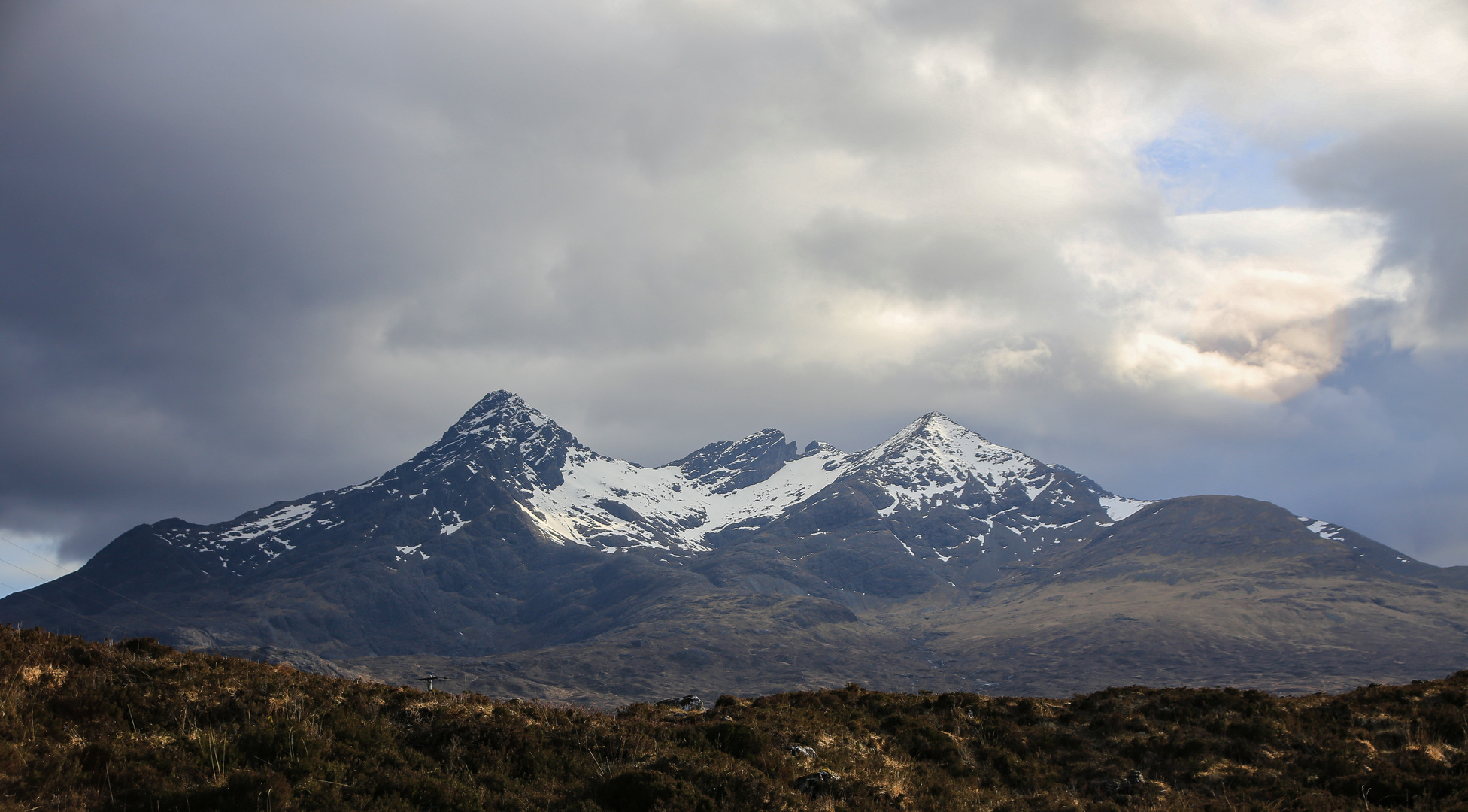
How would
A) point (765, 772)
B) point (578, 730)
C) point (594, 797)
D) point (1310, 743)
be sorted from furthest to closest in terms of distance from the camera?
1. point (1310, 743)
2. point (578, 730)
3. point (765, 772)
4. point (594, 797)

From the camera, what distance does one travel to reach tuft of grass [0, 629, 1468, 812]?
65.8ft

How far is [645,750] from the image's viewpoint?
25.3 metres

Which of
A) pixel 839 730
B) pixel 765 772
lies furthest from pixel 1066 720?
pixel 765 772

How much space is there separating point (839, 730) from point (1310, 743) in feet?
53.2

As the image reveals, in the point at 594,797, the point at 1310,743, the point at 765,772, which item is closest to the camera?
the point at 594,797

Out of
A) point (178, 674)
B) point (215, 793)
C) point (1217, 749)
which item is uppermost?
point (178, 674)

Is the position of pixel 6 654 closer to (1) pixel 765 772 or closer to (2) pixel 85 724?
(2) pixel 85 724

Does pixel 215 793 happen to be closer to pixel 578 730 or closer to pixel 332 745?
pixel 332 745

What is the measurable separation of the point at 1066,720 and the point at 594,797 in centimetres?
2154

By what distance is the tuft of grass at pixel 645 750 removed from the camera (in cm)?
2006

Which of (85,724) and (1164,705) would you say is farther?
(1164,705)

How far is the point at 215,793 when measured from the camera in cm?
1877

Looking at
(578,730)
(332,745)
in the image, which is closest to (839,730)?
(578,730)

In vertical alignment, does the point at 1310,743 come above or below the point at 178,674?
below
